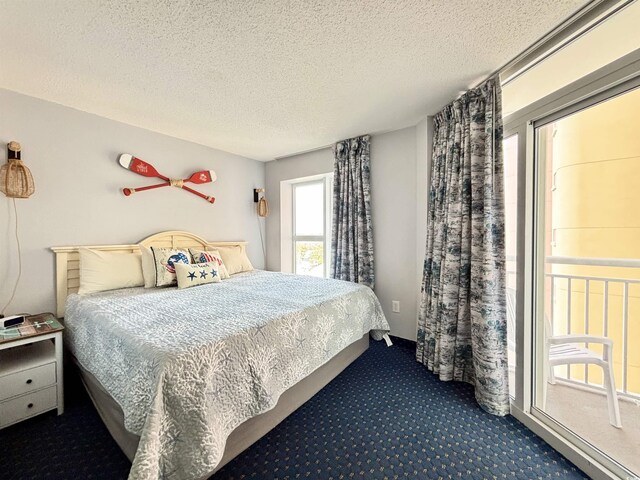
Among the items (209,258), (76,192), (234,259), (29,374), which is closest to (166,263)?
(209,258)

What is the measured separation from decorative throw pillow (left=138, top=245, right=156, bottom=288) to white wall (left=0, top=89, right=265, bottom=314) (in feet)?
1.14

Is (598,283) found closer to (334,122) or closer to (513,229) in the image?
(513,229)

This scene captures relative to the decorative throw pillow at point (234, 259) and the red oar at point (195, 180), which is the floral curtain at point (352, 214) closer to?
the decorative throw pillow at point (234, 259)

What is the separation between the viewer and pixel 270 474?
1.27 meters

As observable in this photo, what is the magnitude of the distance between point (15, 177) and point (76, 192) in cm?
38

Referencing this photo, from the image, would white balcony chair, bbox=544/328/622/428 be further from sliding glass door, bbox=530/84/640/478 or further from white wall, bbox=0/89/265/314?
white wall, bbox=0/89/265/314

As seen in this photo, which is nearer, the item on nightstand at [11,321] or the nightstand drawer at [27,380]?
the nightstand drawer at [27,380]

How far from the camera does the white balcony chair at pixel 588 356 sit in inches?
61.6

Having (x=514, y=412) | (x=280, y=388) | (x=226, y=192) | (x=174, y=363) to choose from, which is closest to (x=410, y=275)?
(x=514, y=412)

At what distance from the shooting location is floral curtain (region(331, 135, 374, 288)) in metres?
2.97

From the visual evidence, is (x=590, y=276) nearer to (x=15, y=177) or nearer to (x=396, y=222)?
(x=396, y=222)

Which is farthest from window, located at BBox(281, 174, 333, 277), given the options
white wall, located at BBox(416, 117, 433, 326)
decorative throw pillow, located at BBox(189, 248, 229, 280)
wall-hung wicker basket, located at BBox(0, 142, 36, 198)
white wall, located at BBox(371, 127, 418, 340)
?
wall-hung wicker basket, located at BBox(0, 142, 36, 198)

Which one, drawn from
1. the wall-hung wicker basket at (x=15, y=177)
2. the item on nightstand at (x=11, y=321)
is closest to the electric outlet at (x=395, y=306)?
the item on nightstand at (x=11, y=321)

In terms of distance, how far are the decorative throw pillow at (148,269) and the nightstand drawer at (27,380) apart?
85 cm
